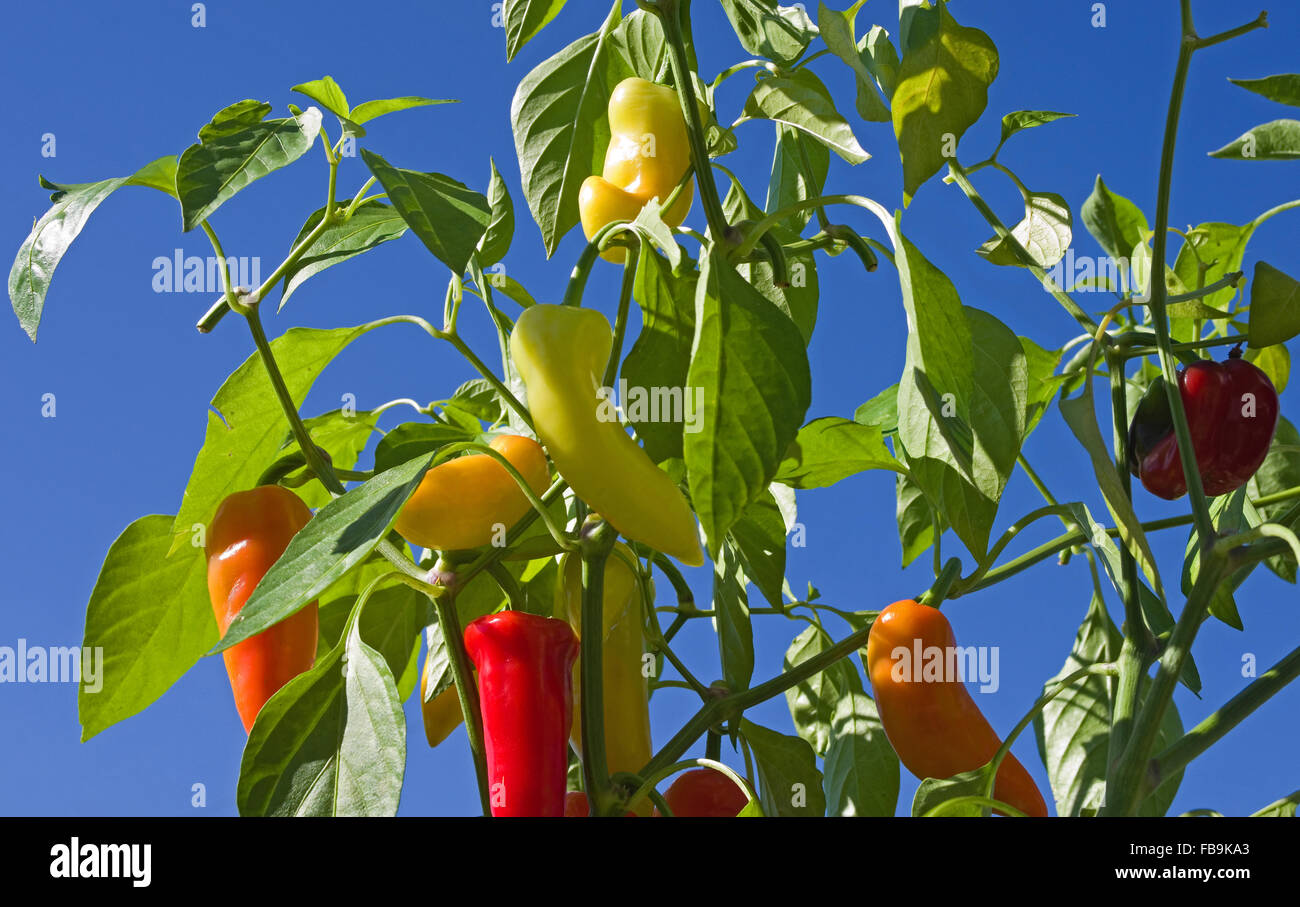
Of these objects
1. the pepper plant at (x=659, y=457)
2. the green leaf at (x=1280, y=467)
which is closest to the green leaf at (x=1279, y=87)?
the pepper plant at (x=659, y=457)

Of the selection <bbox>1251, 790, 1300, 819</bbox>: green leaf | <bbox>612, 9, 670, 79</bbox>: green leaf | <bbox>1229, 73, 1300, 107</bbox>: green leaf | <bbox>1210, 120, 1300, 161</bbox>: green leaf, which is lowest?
<bbox>1251, 790, 1300, 819</bbox>: green leaf

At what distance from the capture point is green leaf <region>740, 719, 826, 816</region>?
715mm

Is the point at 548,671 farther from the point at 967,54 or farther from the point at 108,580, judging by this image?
the point at 967,54

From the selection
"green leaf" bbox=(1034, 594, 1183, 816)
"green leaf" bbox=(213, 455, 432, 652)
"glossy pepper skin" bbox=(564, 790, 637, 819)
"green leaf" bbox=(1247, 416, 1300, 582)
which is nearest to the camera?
"green leaf" bbox=(213, 455, 432, 652)

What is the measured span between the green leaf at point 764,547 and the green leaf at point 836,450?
3 cm

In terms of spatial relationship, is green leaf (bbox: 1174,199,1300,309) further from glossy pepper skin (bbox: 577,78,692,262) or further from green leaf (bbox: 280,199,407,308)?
green leaf (bbox: 280,199,407,308)

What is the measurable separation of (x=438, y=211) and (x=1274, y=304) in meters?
0.44

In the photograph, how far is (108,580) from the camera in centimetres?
69

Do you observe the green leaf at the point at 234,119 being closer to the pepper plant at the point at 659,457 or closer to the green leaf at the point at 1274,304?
the pepper plant at the point at 659,457

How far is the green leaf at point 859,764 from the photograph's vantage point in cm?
76

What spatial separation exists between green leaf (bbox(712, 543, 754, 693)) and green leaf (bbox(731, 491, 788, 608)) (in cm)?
2

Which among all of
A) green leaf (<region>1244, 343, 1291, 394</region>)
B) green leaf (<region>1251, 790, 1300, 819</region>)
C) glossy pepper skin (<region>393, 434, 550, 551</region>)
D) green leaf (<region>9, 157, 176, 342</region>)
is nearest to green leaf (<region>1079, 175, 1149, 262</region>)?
green leaf (<region>1244, 343, 1291, 394</region>)

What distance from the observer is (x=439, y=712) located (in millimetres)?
704

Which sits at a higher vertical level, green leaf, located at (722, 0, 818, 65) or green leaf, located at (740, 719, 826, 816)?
green leaf, located at (722, 0, 818, 65)
